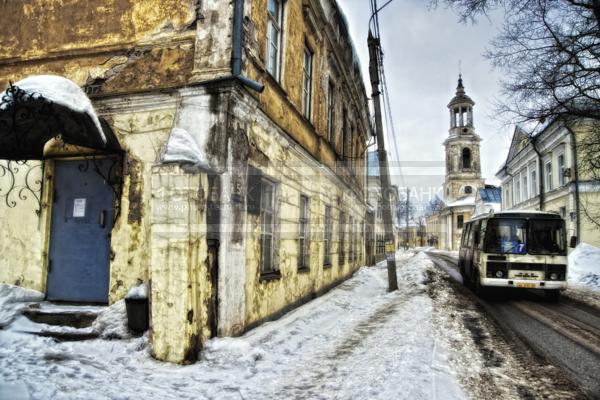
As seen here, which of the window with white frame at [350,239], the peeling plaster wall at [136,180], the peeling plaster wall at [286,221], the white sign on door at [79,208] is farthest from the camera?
the window with white frame at [350,239]

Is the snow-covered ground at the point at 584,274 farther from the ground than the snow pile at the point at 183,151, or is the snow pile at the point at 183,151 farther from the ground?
the snow pile at the point at 183,151

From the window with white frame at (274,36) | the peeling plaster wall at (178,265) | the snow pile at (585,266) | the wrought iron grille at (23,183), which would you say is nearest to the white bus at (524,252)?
the snow pile at (585,266)

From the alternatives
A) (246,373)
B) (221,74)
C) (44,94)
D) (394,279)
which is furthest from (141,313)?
(394,279)

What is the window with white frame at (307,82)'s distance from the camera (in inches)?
363

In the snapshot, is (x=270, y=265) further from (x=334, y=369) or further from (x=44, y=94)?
(x=44, y=94)

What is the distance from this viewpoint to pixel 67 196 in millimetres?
6289

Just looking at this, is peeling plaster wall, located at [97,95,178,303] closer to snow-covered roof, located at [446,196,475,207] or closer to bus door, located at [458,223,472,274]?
bus door, located at [458,223,472,274]

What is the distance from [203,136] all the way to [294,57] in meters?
3.75

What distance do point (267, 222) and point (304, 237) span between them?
221 cm

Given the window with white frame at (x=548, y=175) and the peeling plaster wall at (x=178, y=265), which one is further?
the window with white frame at (x=548, y=175)

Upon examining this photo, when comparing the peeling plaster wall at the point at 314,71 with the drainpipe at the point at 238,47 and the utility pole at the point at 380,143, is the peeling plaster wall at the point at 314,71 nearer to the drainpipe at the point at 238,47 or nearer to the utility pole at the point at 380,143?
the drainpipe at the point at 238,47

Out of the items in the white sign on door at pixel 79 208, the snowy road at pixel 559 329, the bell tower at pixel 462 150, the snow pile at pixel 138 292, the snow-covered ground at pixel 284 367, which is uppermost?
the bell tower at pixel 462 150

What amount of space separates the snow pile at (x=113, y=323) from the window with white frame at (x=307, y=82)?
5631mm

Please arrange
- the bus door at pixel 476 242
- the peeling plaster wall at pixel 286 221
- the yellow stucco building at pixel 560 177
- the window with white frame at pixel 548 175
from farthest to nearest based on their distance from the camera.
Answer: the window with white frame at pixel 548 175 < the yellow stucco building at pixel 560 177 < the bus door at pixel 476 242 < the peeling plaster wall at pixel 286 221
